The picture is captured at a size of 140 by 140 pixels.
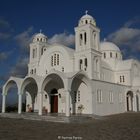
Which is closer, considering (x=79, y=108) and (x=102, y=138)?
(x=102, y=138)

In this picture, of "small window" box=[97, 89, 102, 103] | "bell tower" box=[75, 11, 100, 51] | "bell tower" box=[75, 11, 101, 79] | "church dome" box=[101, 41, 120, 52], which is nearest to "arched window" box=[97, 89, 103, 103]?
"small window" box=[97, 89, 102, 103]

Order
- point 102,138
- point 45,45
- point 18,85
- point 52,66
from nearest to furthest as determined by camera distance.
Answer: point 102,138, point 18,85, point 52,66, point 45,45

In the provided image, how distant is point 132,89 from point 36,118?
16884 millimetres

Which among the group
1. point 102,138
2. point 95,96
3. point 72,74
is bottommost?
point 102,138

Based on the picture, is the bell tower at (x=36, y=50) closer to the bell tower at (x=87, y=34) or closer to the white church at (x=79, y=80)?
the white church at (x=79, y=80)

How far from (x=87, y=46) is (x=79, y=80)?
14.3 feet

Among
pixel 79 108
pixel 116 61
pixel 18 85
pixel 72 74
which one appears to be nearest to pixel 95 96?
pixel 79 108

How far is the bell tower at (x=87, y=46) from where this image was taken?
28.8 m

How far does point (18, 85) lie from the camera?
97.3ft

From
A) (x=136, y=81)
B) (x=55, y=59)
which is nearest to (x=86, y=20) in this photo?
(x=55, y=59)

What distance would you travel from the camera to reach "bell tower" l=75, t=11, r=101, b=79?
94.6 feet

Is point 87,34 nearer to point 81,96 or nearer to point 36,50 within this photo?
point 81,96

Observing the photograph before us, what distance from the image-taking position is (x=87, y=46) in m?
29.3

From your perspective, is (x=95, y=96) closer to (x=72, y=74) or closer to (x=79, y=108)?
(x=79, y=108)
